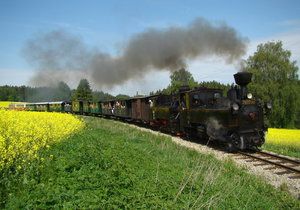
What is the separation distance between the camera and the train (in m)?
17.9

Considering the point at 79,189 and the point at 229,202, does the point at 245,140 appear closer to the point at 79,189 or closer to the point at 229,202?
the point at 229,202

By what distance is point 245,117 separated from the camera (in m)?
Result: 17.9

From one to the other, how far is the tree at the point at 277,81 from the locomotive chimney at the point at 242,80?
128 ft

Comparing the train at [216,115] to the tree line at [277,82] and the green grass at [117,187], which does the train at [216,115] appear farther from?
the tree line at [277,82]

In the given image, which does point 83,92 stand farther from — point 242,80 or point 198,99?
point 242,80

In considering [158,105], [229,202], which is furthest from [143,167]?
[158,105]

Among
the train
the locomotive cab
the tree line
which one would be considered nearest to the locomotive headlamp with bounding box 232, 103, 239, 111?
the train

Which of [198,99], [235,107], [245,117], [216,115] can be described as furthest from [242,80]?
[198,99]

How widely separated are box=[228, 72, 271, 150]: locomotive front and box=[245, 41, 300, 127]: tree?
38.8m

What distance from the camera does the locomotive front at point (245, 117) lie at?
699 inches

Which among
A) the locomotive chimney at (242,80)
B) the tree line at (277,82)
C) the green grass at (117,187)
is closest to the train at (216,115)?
the locomotive chimney at (242,80)

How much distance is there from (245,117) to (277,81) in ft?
145

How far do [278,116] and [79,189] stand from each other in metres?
53.7

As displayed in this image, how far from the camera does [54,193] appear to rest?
7.07 meters
